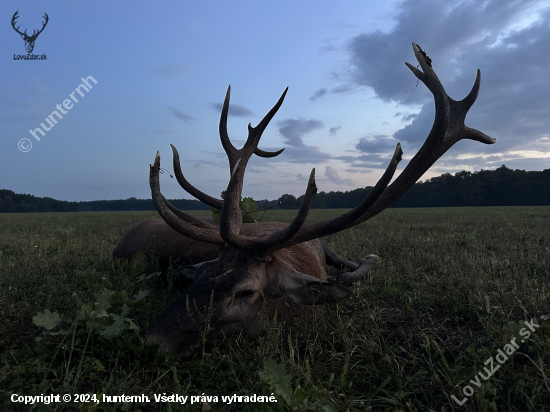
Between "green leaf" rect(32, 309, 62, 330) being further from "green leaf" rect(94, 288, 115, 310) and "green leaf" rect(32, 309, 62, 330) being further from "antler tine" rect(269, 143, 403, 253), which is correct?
"antler tine" rect(269, 143, 403, 253)

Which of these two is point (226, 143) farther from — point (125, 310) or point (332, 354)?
point (332, 354)

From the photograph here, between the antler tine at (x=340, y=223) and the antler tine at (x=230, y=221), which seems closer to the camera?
the antler tine at (x=230, y=221)

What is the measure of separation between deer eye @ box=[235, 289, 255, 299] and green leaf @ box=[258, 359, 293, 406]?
0.95m

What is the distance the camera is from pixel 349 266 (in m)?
4.99

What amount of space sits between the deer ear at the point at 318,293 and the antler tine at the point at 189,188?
2113mm

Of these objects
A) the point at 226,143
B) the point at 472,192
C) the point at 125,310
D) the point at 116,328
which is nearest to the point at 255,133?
the point at 226,143

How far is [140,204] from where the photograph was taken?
3907 inches

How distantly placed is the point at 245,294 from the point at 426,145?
2130 millimetres

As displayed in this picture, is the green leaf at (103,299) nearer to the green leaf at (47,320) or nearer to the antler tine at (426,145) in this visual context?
the green leaf at (47,320)

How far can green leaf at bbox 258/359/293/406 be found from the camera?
5.74 ft

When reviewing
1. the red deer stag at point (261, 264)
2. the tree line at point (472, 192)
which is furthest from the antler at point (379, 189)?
the tree line at point (472, 192)

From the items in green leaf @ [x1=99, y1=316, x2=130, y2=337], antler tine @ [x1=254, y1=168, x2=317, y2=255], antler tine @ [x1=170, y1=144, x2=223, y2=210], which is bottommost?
green leaf @ [x1=99, y1=316, x2=130, y2=337]

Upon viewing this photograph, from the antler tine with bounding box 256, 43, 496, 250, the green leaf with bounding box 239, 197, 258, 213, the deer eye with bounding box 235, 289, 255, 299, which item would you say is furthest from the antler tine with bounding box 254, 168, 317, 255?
the green leaf with bounding box 239, 197, 258, 213

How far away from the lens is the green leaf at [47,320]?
2373 mm
